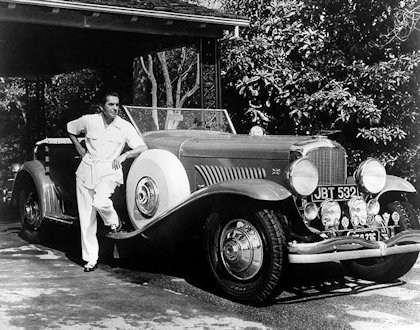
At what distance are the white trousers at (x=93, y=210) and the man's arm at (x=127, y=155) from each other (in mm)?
172

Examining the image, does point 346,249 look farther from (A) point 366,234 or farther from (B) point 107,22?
(B) point 107,22

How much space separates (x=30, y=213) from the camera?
7.55 metres

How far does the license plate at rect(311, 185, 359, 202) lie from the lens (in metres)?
4.97

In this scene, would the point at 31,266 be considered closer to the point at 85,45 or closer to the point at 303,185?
the point at 303,185

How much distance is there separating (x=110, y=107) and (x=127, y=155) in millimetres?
496

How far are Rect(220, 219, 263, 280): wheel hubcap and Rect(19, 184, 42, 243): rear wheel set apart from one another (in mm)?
3211

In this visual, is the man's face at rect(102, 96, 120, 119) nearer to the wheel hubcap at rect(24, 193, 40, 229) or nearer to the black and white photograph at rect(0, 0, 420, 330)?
the black and white photograph at rect(0, 0, 420, 330)

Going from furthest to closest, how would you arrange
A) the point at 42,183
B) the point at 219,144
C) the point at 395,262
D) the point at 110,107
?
the point at 42,183 < the point at 110,107 < the point at 219,144 < the point at 395,262

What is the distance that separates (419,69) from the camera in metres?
9.05

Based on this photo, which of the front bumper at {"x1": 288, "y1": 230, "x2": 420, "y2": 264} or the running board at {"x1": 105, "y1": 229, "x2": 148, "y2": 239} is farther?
the running board at {"x1": 105, "y1": 229, "x2": 148, "y2": 239}

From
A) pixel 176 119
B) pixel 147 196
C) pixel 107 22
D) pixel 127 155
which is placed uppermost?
pixel 107 22

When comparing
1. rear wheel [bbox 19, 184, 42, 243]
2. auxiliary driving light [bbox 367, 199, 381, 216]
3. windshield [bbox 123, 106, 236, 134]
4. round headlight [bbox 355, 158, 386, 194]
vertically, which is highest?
windshield [bbox 123, 106, 236, 134]

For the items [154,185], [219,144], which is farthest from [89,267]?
[219,144]

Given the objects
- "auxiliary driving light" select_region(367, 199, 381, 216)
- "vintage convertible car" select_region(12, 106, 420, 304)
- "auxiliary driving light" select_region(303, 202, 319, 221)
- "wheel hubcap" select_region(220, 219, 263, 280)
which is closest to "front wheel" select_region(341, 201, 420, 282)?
"vintage convertible car" select_region(12, 106, 420, 304)
